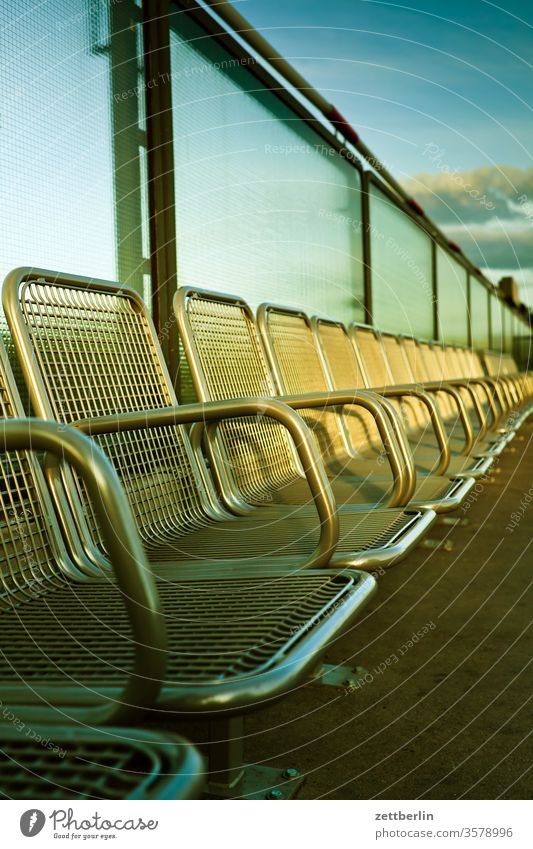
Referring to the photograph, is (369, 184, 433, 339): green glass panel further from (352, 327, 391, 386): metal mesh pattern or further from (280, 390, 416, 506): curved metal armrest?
(280, 390, 416, 506): curved metal armrest

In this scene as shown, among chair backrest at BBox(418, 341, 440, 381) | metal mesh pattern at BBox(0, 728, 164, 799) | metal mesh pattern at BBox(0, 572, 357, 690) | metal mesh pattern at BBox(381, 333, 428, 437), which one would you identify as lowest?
metal mesh pattern at BBox(0, 728, 164, 799)

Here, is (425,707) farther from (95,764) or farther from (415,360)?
(415,360)

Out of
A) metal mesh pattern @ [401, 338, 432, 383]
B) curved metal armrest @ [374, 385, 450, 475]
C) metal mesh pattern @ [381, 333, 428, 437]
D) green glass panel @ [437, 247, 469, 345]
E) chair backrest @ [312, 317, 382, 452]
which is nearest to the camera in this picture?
curved metal armrest @ [374, 385, 450, 475]

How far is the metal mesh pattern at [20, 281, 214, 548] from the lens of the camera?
1.42m

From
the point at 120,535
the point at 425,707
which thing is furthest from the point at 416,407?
the point at 120,535

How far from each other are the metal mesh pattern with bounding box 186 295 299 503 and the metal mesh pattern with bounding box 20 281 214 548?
0.19 meters

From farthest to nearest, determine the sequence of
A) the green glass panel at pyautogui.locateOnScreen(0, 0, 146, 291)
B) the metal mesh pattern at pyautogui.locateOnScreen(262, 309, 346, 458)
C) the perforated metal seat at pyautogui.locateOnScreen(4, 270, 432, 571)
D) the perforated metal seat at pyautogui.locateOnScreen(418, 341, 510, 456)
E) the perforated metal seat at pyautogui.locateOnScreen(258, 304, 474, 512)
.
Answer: the perforated metal seat at pyautogui.locateOnScreen(418, 341, 510, 456) < the metal mesh pattern at pyautogui.locateOnScreen(262, 309, 346, 458) < the green glass panel at pyautogui.locateOnScreen(0, 0, 146, 291) < the perforated metal seat at pyautogui.locateOnScreen(258, 304, 474, 512) < the perforated metal seat at pyautogui.locateOnScreen(4, 270, 432, 571)

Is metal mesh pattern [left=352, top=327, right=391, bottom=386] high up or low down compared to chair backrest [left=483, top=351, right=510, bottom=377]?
down

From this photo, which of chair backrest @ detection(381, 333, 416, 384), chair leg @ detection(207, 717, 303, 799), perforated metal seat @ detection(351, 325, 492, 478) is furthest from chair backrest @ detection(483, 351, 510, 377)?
chair leg @ detection(207, 717, 303, 799)

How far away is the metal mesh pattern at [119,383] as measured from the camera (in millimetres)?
1419

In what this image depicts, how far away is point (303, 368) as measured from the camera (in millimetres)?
2852

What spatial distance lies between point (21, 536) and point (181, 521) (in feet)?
1.66

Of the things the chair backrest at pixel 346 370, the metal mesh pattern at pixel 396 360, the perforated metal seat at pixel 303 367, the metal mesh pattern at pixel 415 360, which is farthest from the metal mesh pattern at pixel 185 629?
the metal mesh pattern at pixel 415 360
